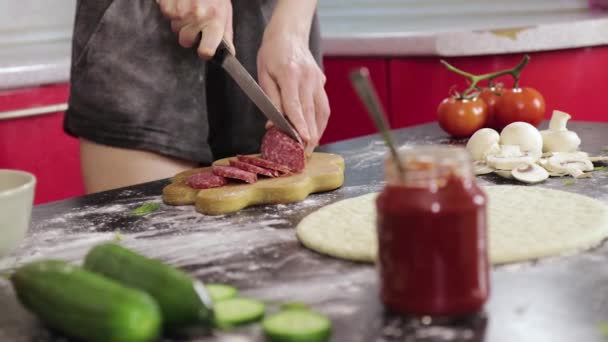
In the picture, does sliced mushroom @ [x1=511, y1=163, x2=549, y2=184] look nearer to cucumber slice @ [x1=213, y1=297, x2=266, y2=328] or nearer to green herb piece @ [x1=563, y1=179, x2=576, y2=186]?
green herb piece @ [x1=563, y1=179, x2=576, y2=186]

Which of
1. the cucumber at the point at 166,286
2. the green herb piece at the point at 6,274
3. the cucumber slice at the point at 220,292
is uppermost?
the cucumber at the point at 166,286

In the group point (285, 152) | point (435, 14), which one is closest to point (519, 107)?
point (285, 152)

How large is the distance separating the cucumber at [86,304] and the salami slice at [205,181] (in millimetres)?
638

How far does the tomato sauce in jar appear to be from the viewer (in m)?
A: 0.92

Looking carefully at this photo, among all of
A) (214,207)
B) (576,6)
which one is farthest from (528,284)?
(576,6)

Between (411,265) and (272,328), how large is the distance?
0.16 meters

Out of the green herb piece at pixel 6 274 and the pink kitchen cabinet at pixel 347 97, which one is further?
the pink kitchen cabinet at pixel 347 97

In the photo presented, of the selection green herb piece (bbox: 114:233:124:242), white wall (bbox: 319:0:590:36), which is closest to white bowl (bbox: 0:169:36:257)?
green herb piece (bbox: 114:233:124:242)

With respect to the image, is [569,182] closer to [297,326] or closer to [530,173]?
[530,173]

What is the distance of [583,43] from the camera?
2973 millimetres

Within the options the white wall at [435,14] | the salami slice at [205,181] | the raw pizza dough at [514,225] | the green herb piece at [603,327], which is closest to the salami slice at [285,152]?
the salami slice at [205,181]

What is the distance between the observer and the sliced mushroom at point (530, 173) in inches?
63.9

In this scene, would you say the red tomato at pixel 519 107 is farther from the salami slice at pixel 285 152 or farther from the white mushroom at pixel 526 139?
the salami slice at pixel 285 152

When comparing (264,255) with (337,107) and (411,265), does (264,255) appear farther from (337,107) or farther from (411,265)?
(337,107)
